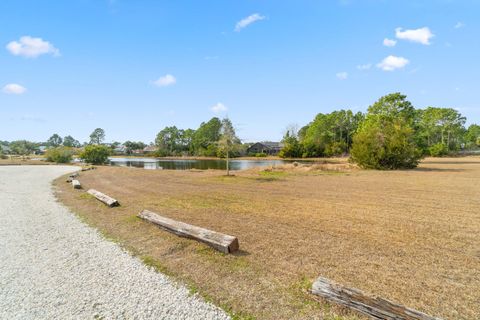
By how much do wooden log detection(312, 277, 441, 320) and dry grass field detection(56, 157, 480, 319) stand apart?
5.3 inches

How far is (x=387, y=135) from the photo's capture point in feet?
84.4

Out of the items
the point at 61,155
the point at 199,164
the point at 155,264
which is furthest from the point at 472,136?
the point at 61,155

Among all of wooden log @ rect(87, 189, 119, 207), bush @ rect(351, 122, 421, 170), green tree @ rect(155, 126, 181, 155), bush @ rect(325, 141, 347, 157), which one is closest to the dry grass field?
wooden log @ rect(87, 189, 119, 207)

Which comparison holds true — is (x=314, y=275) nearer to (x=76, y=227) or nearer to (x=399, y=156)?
(x=76, y=227)

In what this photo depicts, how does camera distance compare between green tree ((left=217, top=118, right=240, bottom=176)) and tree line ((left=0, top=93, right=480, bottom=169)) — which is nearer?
green tree ((left=217, top=118, right=240, bottom=176))

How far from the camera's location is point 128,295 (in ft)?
12.5

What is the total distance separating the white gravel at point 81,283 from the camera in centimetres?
344

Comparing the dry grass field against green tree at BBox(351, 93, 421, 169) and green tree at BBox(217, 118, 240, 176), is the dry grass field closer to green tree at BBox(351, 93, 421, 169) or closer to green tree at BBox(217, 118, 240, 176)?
green tree at BBox(217, 118, 240, 176)

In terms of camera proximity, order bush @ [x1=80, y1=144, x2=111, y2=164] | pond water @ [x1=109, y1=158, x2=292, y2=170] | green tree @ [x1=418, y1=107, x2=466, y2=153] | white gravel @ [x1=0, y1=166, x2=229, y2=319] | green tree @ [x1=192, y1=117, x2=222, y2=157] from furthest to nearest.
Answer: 1. green tree @ [x1=192, y1=117, x2=222, y2=157]
2. green tree @ [x1=418, y1=107, x2=466, y2=153]
3. bush @ [x1=80, y1=144, x2=111, y2=164]
4. pond water @ [x1=109, y1=158, x2=292, y2=170]
5. white gravel @ [x1=0, y1=166, x2=229, y2=319]

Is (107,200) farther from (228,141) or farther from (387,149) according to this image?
(387,149)

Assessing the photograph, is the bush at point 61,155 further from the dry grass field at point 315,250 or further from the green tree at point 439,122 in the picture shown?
the green tree at point 439,122

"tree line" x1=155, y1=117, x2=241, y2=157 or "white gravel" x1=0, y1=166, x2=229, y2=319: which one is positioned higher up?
"tree line" x1=155, y1=117, x2=241, y2=157

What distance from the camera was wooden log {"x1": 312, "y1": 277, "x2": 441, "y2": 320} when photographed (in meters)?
2.94

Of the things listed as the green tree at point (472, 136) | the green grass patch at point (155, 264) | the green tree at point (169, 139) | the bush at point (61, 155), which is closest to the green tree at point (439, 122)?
the green tree at point (472, 136)
